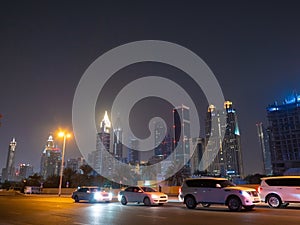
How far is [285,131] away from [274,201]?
141m

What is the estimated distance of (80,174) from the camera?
208 feet

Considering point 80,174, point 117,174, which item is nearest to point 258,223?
point 80,174

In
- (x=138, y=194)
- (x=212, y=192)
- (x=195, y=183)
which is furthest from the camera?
(x=138, y=194)

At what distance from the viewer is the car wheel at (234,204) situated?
14984 mm

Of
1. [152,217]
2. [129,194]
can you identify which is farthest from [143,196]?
[152,217]

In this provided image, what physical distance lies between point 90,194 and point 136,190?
193 inches

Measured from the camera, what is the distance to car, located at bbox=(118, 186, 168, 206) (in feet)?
62.9

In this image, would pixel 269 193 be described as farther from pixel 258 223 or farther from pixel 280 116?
pixel 280 116

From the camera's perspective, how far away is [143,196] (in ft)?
64.8

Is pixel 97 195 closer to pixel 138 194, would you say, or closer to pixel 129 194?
pixel 129 194

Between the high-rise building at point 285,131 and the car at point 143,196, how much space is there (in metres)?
130

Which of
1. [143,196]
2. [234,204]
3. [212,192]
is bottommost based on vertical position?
[234,204]

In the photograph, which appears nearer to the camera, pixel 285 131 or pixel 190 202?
pixel 190 202

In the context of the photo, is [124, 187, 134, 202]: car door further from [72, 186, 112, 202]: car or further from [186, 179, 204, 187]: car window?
[186, 179, 204, 187]: car window
